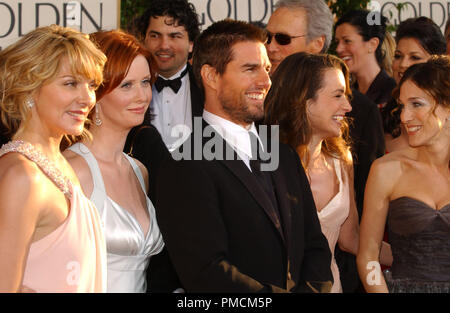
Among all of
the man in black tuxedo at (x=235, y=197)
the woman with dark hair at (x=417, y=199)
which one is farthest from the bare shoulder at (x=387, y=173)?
the man in black tuxedo at (x=235, y=197)

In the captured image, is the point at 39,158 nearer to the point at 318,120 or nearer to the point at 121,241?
the point at 121,241

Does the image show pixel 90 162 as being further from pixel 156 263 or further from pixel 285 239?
pixel 285 239

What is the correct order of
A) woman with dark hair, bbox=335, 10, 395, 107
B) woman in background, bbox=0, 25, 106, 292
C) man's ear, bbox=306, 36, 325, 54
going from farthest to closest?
woman with dark hair, bbox=335, 10, 395, 107
man's ear, bbox=306, 36, 325, 54
woman in background, bbox=0, 25, 106, 292

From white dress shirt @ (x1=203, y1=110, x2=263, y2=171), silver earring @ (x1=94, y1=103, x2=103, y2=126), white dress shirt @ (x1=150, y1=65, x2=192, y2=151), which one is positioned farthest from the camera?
white dress shirt @ (x1=150, y1=65, x2=192, y2=151)

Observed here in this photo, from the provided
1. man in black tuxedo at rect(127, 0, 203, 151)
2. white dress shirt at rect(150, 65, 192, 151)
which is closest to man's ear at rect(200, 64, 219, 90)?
man in black tuxedo at rect(127, 0, 203, 151)

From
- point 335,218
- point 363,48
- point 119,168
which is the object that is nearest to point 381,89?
point 363,48

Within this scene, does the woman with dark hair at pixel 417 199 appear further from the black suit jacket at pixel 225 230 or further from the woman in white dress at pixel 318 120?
the black suit jacket at pixel 225 230

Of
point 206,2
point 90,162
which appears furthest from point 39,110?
point 206,2

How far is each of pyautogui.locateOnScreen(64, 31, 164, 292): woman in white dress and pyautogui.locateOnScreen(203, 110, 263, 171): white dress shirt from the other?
0.51 metres

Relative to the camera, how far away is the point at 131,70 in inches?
140

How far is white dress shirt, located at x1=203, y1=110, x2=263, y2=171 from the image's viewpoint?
3193 mm

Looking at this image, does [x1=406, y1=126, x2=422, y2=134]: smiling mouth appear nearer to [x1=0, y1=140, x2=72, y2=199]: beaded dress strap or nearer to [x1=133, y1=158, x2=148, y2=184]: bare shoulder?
[x1=133, y1=158, x2=148, y2=184]: bare shoulder

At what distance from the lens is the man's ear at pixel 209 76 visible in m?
3.37
